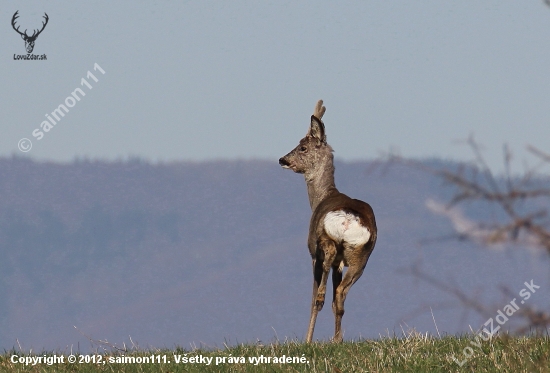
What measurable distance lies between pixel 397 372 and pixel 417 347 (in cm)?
158

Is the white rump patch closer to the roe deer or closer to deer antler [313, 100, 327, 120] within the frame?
the roe deer

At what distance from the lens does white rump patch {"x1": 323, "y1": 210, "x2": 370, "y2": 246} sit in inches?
430

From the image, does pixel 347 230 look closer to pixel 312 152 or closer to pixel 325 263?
pixel 325 263

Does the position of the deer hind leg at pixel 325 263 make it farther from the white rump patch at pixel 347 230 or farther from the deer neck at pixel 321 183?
the deer neck at pixel 321 183

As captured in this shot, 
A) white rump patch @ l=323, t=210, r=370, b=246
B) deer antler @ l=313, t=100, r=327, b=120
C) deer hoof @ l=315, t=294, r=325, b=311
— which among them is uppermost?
deer antler @ l=313, t=100, r=327, b=120

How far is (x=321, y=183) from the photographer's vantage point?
13180mm

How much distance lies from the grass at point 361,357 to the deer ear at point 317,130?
13.5 feet

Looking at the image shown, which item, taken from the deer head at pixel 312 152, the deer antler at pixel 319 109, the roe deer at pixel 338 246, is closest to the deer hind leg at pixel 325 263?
the roe deer at pixel 338 246

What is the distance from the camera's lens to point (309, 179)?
1334 centimetres

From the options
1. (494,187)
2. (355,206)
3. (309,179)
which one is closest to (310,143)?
(309,179)

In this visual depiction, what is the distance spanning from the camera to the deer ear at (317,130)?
13109 millimetres

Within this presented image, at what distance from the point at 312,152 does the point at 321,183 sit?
0.57 meters

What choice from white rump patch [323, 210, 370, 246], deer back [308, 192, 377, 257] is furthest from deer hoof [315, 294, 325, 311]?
white rump patch [323, 210, 370, 246]

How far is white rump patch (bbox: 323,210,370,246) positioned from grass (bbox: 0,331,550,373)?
57.5 inches
